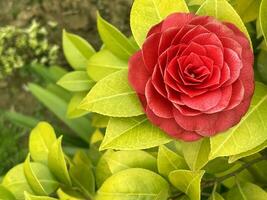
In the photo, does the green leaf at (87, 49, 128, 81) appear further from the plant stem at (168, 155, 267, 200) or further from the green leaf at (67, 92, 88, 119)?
the plant stem at (168, 155, 267, 200)

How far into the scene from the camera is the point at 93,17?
2.57 meters

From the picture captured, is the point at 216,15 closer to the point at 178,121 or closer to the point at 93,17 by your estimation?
the point at 178,121

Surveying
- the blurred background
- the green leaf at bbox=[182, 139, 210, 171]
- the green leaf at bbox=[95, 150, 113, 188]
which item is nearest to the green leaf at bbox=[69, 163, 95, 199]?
the green leaf at bbox=[95, 150, 113, 188]

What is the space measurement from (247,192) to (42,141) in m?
0.50

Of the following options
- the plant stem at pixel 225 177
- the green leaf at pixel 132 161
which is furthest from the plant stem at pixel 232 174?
the green leaf at pixel 132 161

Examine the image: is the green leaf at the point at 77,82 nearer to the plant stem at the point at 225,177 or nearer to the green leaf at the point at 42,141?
the green leaf at the point at 42,141

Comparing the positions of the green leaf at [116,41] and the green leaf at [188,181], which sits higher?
the green leaf at [116,41]

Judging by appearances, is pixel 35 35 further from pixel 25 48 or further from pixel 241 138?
pixel 241 138

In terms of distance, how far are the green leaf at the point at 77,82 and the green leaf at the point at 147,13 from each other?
0.42 meters

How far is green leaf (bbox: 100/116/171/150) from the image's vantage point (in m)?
0.80

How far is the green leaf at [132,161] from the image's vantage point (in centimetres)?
107

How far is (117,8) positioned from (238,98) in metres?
1.88

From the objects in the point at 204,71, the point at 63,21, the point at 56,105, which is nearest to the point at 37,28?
the point at 63,21

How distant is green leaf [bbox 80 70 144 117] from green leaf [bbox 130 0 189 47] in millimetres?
66
